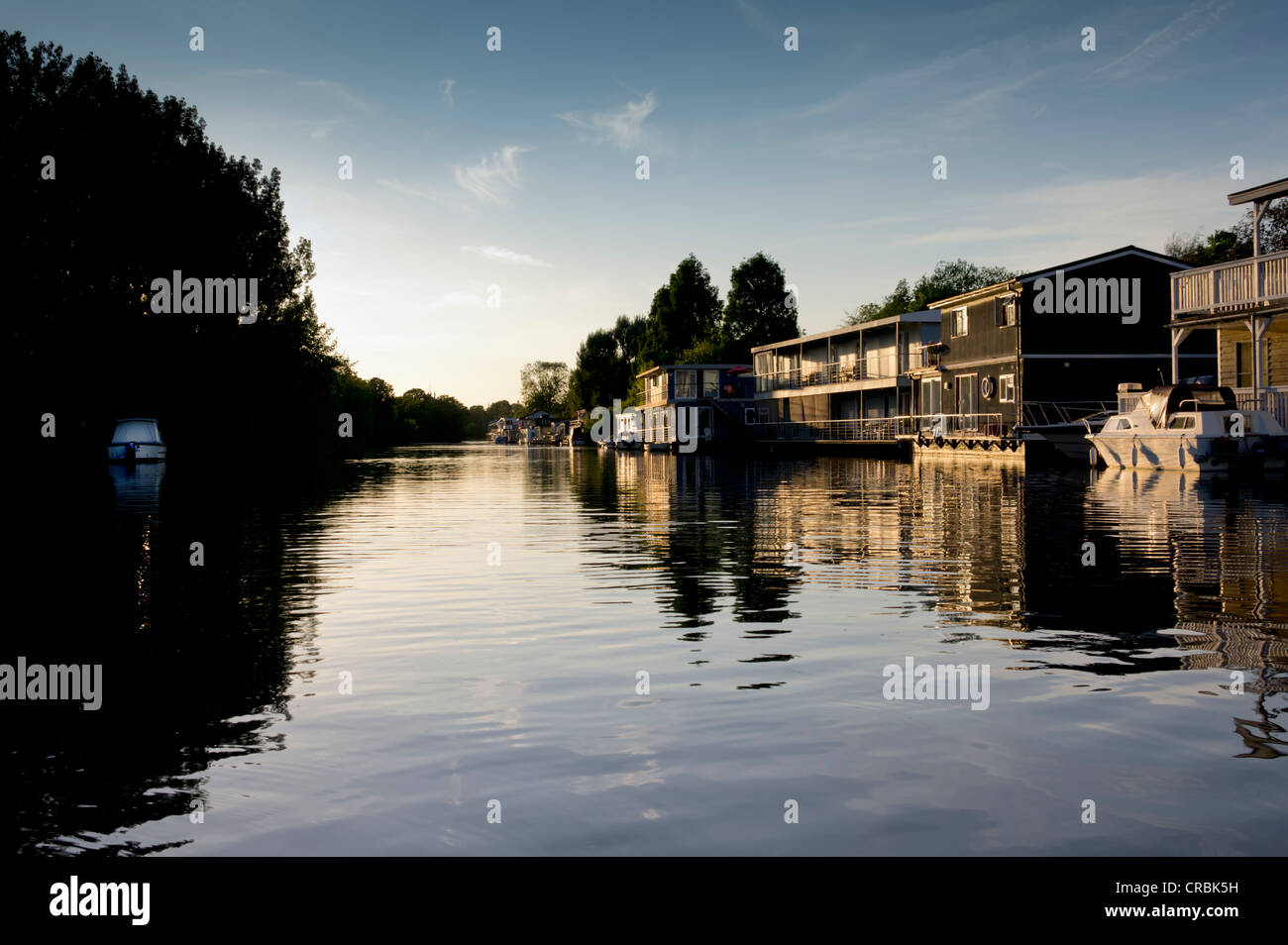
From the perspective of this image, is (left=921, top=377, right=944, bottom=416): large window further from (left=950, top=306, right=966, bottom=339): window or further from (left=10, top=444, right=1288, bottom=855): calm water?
(left=10, top=444, right=1288, bottom=855): calm water

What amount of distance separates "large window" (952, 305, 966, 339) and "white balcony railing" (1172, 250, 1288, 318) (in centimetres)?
2127

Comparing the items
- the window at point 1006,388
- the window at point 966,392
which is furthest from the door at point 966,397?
the window at point 1006,388

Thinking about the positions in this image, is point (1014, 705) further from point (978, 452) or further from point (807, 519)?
point (978, 452)

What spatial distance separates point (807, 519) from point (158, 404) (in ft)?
158

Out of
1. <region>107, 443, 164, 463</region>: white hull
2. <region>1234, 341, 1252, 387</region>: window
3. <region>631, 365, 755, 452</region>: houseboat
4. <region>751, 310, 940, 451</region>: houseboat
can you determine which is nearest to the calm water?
<region>1234, 341, 1252, 387</region>: window

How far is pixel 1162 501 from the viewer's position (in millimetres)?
25703

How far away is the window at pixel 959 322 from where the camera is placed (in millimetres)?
59219

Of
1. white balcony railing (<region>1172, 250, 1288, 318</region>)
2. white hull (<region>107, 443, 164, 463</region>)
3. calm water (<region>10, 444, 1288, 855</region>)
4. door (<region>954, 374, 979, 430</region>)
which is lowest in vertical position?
calm water (<region>10, 444, 1288, 855</region>)

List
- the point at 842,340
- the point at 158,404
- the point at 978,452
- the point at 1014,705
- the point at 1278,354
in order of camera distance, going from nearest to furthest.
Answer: the point at 1014,705, the point at 1278,354, the point at 978,452, the point at 158,404, the point at 842,340

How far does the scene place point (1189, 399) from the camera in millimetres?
35250

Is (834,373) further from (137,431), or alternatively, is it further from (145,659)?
(145,659)

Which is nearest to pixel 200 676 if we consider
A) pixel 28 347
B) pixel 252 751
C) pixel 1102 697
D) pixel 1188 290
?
pixel 252 751

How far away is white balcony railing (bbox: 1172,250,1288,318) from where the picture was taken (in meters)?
33.3
